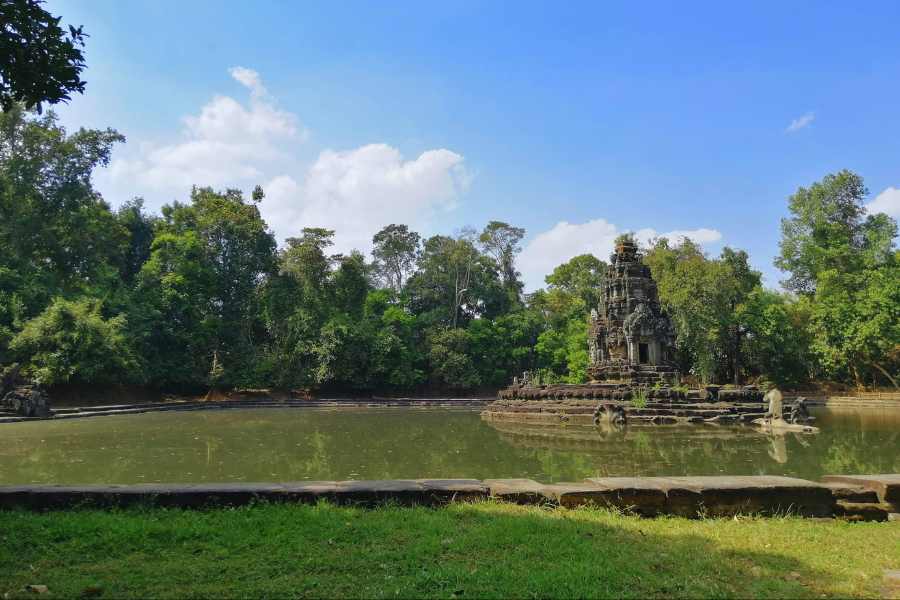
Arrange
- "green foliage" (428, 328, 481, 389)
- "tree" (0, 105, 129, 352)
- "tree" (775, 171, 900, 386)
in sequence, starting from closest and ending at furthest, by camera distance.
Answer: "tree" (0, 105, 129, 352) < "tree" (775, 171, 900, 386) < "green foliage" (428, 328, 481, 389)

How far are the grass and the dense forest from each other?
950 inches

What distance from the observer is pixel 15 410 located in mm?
19641

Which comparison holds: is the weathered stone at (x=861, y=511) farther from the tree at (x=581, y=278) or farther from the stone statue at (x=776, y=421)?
the tree at (x=581, y=278)

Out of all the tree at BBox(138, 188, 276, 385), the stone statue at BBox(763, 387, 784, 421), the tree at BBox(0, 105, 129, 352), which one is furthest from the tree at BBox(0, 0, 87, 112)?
the tree at BBox(138, 188, 276, 385)

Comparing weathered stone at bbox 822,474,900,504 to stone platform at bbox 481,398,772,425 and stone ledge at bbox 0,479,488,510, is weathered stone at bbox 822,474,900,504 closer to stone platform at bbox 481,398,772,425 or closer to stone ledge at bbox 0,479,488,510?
stone ledge at bbox 0,479,488,510

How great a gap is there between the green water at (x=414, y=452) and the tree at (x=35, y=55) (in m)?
4.85

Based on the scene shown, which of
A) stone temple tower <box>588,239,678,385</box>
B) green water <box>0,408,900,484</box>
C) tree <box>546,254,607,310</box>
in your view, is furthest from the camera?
tree <box>546,254,607,310</box>

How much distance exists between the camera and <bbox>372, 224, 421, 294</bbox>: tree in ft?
155

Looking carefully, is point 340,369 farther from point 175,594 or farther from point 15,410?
point 175,594

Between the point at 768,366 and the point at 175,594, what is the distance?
1590 inches

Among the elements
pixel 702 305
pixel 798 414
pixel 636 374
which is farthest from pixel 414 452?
pixel 702 305

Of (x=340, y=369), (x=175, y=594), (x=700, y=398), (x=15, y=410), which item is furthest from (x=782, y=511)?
(x=340, y=369)

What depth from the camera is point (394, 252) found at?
156 feet

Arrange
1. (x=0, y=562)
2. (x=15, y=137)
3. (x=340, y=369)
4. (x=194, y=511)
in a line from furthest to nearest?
(x=340, y=369)
(x=15, y=137)
(x=194, y=511)
(x=0, y=562)
